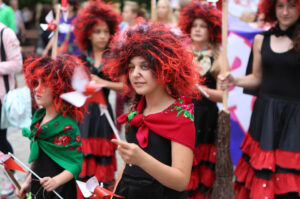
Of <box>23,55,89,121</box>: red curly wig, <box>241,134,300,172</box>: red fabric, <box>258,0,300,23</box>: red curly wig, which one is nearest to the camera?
<box>23,55,89,121</box>: red curly wig

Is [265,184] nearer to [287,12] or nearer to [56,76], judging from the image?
[287,12]

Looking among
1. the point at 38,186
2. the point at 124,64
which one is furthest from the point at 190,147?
the point at 38,186

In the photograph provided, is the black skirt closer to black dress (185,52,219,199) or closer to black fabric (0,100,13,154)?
black dress (185,52,219,199)

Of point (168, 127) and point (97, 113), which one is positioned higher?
point (168, 127)

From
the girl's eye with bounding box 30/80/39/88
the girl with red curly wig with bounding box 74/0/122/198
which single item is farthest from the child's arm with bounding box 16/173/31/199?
the girl with red curly wig with bounding box 74/0/122/198

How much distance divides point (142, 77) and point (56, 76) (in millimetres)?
830

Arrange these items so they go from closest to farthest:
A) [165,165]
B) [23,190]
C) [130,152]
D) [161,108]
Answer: [130,152] < [165,165] < [161,108] < [23,190]

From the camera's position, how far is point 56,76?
2.83m

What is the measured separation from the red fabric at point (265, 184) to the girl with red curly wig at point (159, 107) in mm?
1141

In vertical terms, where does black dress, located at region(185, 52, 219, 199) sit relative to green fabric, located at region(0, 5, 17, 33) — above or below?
below

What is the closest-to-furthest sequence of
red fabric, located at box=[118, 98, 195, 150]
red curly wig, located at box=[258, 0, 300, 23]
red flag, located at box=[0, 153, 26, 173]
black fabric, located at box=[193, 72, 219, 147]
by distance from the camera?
red fabric, located at box=[118, 98, 195, 150], red flag, located at box=[0, 153, 26, 173], red curly wig, located at box=[258, 0, 300, 23], black fabric, located at box=[193, 72, 219, 147]

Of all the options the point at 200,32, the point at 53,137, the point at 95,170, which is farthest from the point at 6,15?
the point at 53,137

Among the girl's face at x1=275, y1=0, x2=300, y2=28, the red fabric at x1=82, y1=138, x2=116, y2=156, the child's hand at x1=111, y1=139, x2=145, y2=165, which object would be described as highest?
the girl's face at x1=275, y1=0, x2=300, y2=28

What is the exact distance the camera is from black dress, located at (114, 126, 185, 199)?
7.41ft
